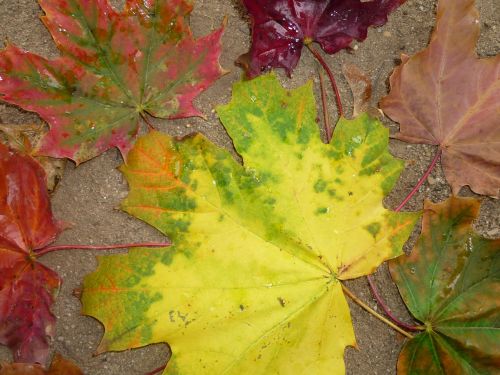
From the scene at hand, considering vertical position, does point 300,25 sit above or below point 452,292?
above

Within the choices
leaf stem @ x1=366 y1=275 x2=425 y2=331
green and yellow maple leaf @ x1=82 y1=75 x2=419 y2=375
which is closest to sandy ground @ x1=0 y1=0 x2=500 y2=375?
leaf stem @ x1=366 y1=275 x2=425 y2=331

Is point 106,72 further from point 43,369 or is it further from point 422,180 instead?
point 422,180

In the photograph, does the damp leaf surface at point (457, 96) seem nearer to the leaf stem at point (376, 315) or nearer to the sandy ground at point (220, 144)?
the sandy ground at point (220, 144)

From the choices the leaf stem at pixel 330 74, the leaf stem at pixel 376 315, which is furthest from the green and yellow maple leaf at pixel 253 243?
the leaf stem at pixel 330 74

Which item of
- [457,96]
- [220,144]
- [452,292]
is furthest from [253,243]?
[457,96]

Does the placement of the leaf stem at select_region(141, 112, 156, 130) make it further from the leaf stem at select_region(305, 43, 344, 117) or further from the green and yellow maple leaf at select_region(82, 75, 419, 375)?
the leaf stem at select_region(305, 43, 344, 117)
